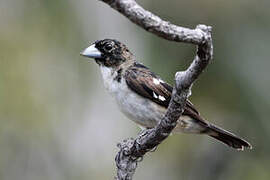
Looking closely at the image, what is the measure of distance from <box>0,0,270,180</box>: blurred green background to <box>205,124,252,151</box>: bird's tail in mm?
4426

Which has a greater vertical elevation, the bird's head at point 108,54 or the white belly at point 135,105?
the bird's head at point 108,54

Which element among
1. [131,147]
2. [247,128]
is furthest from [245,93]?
[131,147]

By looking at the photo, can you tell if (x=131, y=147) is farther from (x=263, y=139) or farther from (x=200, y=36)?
(x=263, y=139)

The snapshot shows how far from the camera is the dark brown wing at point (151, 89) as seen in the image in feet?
20.5

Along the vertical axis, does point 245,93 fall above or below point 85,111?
above

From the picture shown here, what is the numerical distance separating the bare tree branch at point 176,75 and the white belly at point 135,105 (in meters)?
0.78

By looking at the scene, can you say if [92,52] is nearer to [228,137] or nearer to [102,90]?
[228,137]

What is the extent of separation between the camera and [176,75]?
14.1 ft

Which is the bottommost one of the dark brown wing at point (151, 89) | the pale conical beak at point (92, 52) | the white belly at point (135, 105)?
the white belly at point (135, 105)

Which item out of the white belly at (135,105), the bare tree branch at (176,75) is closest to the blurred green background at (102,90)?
the white belly at (135,105)

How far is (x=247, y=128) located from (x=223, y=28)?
218cm

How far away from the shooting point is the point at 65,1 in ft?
43.5

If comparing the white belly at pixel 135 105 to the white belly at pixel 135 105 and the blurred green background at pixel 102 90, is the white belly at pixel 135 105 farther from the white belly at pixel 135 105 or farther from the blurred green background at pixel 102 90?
Result: the blurred green background at pixel 102 90

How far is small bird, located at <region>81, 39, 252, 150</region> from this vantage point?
245 inches
